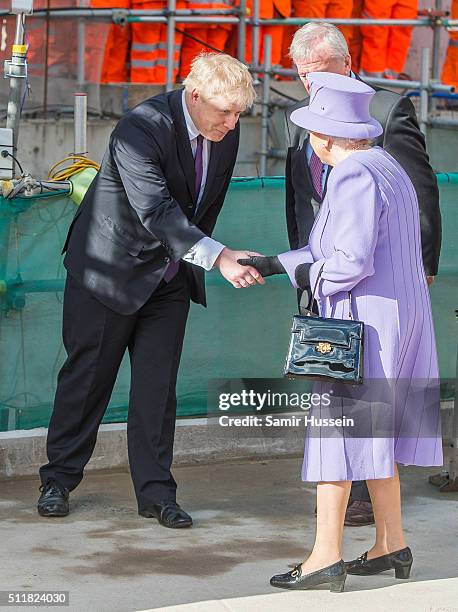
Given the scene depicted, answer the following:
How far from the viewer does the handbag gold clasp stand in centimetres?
438

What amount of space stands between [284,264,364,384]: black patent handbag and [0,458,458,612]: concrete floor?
2.58ft

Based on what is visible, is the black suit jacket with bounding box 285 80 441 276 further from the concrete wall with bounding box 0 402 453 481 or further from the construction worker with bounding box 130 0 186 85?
the construction worker with bounding box 130 0 186 85

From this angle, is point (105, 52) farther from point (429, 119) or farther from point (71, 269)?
point (71, 269)

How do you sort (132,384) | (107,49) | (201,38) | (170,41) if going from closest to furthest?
(132,384) < (170,41) < (107,49) < (201,38)

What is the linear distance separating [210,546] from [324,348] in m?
1.19

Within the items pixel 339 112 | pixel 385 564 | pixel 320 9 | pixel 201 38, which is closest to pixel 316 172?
pixel 339 112

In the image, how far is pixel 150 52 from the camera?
463 inches

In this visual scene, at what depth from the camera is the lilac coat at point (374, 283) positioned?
4.34 meters

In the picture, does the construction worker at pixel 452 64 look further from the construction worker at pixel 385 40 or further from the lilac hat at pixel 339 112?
the lilac hat at pixel 339 112

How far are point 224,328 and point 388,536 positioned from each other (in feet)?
6.69

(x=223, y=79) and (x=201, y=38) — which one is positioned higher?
(x=201, y=38)

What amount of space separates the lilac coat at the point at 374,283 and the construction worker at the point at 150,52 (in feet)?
24.4

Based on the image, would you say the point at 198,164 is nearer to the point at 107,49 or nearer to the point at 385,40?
the point at 107,49

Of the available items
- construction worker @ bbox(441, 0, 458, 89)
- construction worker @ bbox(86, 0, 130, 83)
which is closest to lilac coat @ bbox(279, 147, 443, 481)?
construction worker @ bbox(86, 0, 130, 83)
